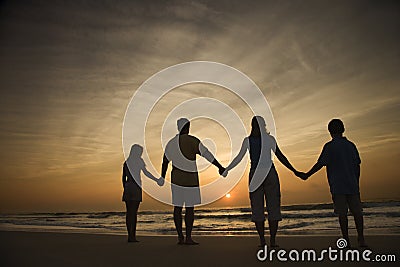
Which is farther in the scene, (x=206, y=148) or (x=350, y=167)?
(x=206, y=148)

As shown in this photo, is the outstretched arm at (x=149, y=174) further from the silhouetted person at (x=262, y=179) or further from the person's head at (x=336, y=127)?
the person's head at (x=336, y=127)

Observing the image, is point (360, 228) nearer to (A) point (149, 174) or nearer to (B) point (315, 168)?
(B) point (315, 168)

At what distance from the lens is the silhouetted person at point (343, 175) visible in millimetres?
4949

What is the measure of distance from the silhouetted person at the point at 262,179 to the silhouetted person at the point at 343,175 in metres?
0.72

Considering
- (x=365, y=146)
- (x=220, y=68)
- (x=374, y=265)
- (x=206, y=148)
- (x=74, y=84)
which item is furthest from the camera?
(x=365, y=146)

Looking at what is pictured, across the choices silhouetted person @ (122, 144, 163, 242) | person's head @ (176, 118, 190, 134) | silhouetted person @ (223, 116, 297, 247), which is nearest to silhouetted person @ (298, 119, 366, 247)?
silhouetted person @ (223, 116, 297, 247)

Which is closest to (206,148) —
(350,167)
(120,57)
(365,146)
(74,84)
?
(350,167)

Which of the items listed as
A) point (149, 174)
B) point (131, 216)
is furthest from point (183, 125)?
point (131, 216)

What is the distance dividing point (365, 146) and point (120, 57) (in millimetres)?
6098

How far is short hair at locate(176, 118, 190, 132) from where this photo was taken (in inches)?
247

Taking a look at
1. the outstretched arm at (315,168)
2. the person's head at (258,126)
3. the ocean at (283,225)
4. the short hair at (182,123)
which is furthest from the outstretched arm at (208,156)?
the ocean at (283,225)

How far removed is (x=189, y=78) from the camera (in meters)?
8.46

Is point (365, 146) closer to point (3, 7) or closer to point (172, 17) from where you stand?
point (172, 17)

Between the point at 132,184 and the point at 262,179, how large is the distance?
2.66 meters
